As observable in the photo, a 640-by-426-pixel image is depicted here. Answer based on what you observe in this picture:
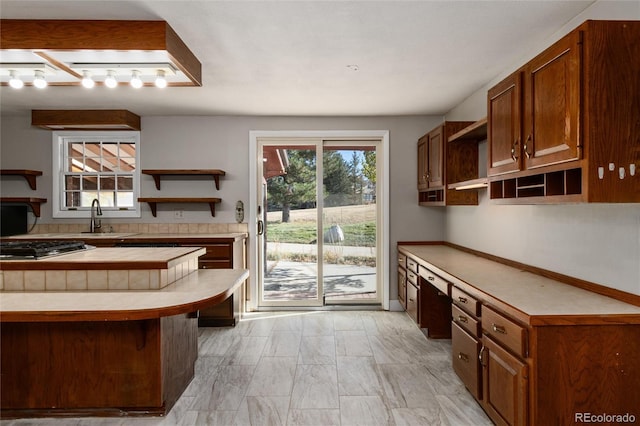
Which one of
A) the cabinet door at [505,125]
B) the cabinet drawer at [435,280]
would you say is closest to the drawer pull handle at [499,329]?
the cabinet drawer at [435,280]

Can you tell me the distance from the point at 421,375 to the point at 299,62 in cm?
263

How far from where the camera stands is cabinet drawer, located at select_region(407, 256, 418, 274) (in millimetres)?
4072

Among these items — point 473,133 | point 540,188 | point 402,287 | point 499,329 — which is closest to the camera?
point 499,329

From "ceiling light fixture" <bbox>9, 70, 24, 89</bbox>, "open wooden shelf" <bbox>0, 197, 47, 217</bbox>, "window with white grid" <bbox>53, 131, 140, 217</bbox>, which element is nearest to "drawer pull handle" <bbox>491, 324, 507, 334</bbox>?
"ceiling light fixture" <bbox>9, 70, 24, 89</bbox>

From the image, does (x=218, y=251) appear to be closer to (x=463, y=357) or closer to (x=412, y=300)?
(x=412, y=300)

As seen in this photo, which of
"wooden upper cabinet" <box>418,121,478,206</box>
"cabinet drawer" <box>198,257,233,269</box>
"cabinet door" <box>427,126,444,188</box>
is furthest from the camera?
"cabinet drawer" <box>198,257,233,269</box>

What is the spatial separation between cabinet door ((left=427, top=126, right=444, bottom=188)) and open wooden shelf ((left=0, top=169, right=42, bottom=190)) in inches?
185

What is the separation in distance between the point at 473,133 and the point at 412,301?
6.11ft

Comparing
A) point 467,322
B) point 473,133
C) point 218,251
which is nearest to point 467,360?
point 467,322

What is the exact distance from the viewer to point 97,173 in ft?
16.6

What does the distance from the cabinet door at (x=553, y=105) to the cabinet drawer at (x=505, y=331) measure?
0.84 metres

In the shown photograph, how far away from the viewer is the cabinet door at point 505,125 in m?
2.37

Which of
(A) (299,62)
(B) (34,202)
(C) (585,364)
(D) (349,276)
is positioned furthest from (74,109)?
(C) (585,364)

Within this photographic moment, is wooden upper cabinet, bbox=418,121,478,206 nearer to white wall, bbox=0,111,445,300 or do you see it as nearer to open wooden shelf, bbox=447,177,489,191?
open wooden shelf, bbox=447,177,489,191
